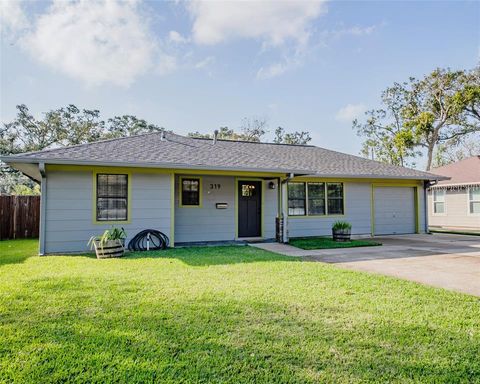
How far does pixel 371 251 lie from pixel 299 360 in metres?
6.61

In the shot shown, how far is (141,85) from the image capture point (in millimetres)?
16406

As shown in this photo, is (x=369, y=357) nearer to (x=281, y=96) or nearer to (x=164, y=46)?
(x=164, y=46)

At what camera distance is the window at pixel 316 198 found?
11781mm

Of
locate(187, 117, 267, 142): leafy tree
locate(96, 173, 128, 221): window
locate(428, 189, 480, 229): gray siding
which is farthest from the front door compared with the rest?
locate(187, 117, 267, 142): leafy tree

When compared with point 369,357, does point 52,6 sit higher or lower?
higher

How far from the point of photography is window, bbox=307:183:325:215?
11781 millimetres

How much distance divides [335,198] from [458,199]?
359 inches

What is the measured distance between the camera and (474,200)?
16219 millimetres

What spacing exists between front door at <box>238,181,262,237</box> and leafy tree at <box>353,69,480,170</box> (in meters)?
16.7

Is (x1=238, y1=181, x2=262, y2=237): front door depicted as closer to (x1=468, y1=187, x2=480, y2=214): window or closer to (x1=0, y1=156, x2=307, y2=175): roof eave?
(x1=0, y1=156, x2=307, y2=175): roof eave

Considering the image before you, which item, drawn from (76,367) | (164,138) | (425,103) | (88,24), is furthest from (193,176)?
(425,103)

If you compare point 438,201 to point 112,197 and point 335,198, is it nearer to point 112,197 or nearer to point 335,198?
point 335,198

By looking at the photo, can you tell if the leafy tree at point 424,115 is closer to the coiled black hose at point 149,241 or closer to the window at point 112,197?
the coiled black hose at point 149,241

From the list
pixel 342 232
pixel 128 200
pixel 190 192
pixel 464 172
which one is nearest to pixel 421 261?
pixel 342 232
